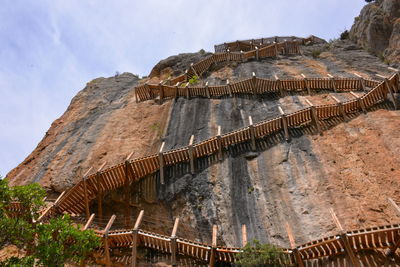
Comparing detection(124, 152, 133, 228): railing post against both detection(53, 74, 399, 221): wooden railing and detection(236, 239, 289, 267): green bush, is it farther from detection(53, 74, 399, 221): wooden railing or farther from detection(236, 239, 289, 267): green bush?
detection(236, 239, 289, 267): green bush

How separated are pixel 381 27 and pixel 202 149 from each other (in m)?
19.5

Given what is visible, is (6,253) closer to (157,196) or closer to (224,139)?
(157,196)

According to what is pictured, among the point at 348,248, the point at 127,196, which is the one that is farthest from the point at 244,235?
the point at 127,196

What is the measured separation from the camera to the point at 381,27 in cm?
2638

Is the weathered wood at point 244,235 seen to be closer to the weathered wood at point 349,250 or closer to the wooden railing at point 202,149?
the weathered wood at point 349,250

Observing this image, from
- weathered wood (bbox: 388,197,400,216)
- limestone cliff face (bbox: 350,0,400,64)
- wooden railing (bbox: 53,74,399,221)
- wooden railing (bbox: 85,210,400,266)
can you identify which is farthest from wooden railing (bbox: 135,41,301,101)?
weathered wood (bbox: 388,197,400,216)

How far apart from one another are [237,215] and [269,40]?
925 inches

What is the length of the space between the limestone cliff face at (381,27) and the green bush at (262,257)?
1901cm

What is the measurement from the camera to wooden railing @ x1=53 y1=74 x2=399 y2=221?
14.0 m

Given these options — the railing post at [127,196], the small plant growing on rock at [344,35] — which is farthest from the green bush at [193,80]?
the small plant growing on rock at [344,35]

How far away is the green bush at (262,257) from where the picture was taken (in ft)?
30.4

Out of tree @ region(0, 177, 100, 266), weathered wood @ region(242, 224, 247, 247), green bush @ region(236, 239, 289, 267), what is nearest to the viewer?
tree @ region(0, 177, 100, 266)

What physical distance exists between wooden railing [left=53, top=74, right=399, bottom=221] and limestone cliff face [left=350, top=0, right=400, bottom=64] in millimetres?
10860

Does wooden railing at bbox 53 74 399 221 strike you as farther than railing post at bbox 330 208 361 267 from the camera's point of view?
Yes
